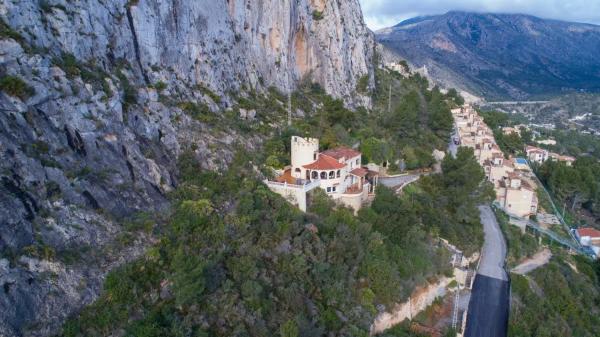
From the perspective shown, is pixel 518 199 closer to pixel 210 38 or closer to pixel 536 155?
pixel 536 155

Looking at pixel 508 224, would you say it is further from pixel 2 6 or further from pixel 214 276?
pixel 2 6

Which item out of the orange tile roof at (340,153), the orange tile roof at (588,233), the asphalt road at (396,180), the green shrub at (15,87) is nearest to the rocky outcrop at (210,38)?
the green shrub at (15,87)

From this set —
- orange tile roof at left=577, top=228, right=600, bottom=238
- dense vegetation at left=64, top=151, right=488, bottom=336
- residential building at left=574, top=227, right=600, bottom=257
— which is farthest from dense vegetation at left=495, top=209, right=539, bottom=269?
dense vegetation at left=64, top=151, right=488, bottom=336

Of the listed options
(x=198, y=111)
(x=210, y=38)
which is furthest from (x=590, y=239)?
(x=210, y=38)

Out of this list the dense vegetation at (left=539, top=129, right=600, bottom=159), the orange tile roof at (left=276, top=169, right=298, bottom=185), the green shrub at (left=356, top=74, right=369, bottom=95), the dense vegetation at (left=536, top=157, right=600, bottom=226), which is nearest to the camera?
the orange tile roof at (left=276, top=169, right=298, bottom=185)

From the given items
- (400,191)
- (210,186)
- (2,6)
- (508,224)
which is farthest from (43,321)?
(508,224)

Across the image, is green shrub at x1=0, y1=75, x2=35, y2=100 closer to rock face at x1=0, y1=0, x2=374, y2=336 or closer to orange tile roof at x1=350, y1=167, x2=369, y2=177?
rock face at x1=0, y1=0, x2=374, y2=336
